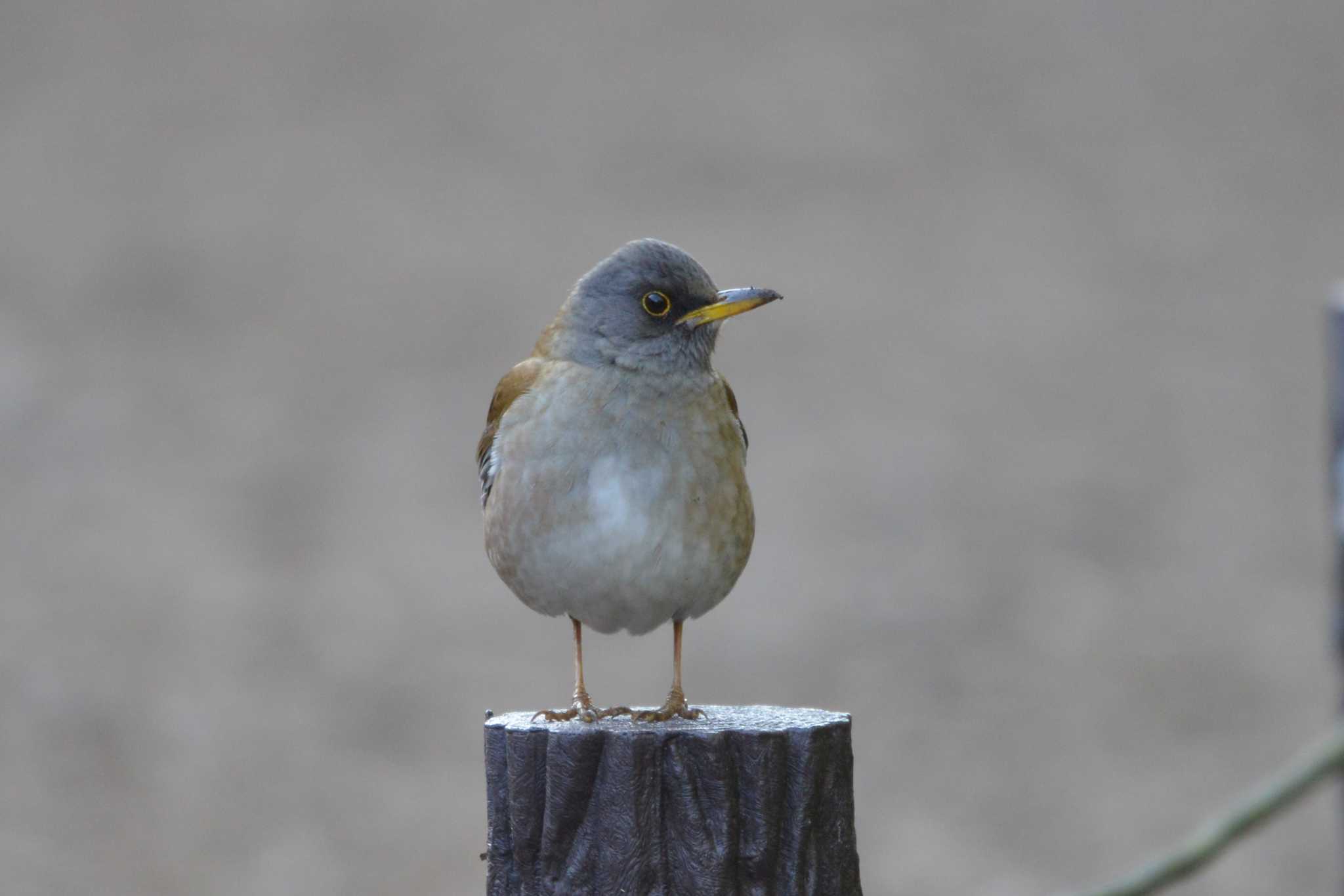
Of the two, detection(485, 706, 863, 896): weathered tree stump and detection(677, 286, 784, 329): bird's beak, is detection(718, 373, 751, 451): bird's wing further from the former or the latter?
detection(485, 706, 863, 896): weathered tree stump

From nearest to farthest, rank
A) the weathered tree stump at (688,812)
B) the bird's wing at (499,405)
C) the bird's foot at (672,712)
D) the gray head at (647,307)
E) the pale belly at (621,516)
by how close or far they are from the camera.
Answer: the weathered tree stump at (688,812)
the bird's foot at (672,712)
the pale belly at (621,516)
the gray head at (647,307)
the bird's wing at (499,405)

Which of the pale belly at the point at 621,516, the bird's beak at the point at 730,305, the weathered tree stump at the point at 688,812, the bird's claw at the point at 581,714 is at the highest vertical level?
the bird's beak at the point at 730,305

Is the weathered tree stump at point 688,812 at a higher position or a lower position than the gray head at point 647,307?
lower

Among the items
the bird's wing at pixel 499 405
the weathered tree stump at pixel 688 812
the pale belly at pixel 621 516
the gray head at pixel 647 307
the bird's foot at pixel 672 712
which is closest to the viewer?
the weathered tree stump at pixel 688 812

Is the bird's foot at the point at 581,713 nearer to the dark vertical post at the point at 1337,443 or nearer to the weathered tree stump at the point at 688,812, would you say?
the weathered tree stump at the point at 688,812

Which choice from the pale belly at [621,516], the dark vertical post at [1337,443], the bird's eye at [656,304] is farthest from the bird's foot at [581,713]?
the dark vertical post at [1337,443]

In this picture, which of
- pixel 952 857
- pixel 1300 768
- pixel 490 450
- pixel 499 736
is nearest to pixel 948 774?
pixel 952 857

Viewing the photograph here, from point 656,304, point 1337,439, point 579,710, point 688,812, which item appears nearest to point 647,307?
point 656,304
